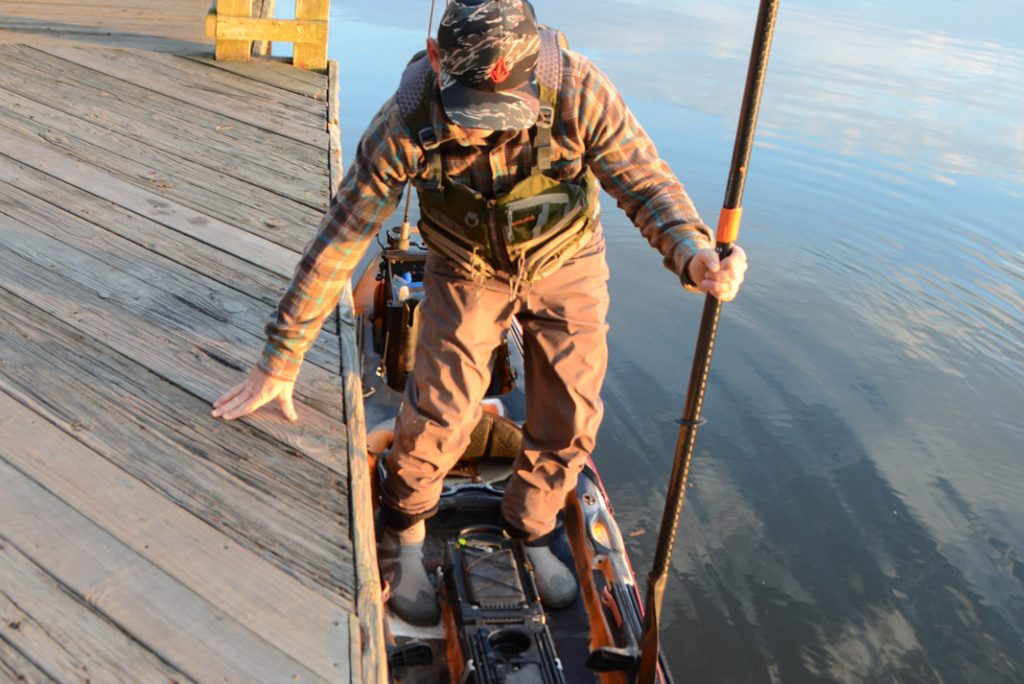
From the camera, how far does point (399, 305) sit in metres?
5.07

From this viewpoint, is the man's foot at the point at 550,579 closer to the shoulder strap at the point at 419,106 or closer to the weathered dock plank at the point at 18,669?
the shoulder strap at the point at 419,106

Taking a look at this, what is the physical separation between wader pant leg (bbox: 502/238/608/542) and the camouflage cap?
0.68 metres

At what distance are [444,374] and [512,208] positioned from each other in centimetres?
65

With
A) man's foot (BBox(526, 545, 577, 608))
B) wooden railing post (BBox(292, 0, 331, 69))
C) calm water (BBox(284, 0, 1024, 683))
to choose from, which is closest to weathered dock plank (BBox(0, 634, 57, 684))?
man's foot (BBox(526, 545, 577, 608))

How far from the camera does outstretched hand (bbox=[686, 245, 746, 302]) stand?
2.44 meters

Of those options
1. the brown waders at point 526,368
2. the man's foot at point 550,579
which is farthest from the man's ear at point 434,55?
the man's foot at point 550,579

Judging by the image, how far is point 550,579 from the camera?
3.63m

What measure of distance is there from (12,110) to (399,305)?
2.29 metres

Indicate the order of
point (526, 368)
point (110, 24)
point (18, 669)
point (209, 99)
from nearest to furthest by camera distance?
point (18, 669) < point (526, 368) < point (209, 99) < point (110, 24)

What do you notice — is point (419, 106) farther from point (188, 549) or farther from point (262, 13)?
point (262, 13)

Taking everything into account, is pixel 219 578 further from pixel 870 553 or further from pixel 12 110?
pixel 870 553

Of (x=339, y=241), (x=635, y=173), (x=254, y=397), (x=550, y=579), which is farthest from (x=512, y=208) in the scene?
(x=550, y=579)

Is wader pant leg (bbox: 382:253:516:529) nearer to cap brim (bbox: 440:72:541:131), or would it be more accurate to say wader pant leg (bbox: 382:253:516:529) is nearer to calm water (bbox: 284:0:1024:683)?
cap brim (bbox: 440:72:541:131)

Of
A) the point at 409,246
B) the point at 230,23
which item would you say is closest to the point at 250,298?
the point at 409,246
